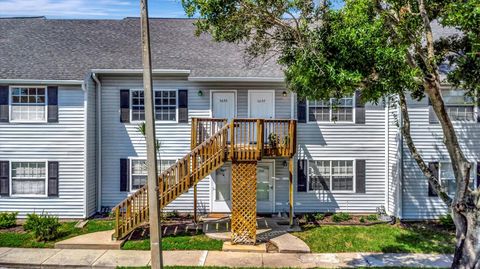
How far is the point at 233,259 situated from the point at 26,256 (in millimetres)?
5333

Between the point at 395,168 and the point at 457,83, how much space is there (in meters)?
5.62

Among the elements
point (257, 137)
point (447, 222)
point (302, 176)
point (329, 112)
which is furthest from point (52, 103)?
point (447, 222)

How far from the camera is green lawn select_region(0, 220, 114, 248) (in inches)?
428

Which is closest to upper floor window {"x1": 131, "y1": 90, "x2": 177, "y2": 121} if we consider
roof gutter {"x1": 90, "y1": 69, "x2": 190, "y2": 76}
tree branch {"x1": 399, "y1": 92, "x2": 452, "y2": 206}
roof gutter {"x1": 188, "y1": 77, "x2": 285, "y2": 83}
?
roof gutter {"x1": 90, "y1": 69, "x2": 190, "y2": 76}

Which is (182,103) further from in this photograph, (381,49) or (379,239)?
(381,49)

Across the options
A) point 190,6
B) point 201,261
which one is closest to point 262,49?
point 190,6

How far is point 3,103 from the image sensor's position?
13422mm

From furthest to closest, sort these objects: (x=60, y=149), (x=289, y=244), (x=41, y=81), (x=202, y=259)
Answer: (x=60, y=149)
(x=41, y=81)
(x=289, y=244)
(x=202, y=259)

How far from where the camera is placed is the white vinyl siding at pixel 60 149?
44.3 feet

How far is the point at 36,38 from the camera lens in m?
15.8

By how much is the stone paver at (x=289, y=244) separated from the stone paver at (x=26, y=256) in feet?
19.7

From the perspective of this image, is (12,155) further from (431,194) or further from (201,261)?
(431,194)

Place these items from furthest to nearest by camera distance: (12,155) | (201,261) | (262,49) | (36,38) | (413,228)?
(36,38) < (12,155) < (413,228) < (262,49) < (201,261)

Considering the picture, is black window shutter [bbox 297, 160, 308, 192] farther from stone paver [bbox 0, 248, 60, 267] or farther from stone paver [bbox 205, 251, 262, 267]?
stone paver [bbox 0, 248, 60, 267]
